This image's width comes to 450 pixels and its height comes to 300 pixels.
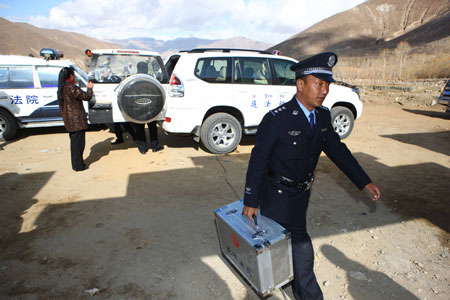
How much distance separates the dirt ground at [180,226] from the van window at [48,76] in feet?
7.27

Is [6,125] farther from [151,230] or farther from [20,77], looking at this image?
[151,230]

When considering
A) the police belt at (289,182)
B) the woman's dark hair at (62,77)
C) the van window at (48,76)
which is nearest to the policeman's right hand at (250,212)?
the police belt at (289,182)

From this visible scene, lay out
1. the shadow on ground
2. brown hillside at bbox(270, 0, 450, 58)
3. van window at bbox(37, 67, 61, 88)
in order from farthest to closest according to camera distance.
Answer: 1. brown hillside at bbox(270, 0, 450, 58)
2. van window at bbox(37, 67, 61, 88)
3. the shadow on ground

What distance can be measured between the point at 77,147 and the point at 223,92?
299 centimetres

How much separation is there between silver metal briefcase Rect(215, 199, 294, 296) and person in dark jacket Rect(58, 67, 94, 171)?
12.3 ft

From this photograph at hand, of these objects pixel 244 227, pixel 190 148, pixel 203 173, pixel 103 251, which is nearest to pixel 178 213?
pixel 103 251

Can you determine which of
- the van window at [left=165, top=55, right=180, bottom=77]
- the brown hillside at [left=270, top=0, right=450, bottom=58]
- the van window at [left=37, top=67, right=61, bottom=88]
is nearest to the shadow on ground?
the van window at [left=165, top=55, right=180, bottom=77]

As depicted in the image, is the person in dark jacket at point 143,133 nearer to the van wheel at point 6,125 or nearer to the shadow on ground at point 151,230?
the shadow on ground at point 151,230

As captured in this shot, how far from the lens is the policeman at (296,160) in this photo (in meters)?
2.11

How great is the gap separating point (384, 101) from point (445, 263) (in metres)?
13.2

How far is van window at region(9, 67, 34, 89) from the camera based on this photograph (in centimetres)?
745

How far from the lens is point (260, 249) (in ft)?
6.82

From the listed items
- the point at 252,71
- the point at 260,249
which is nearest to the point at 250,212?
the point at 260,249

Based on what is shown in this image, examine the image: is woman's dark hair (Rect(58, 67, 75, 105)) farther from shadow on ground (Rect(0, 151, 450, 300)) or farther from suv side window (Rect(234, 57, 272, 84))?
suv side window (Rect(234, 57, 272, 84))
